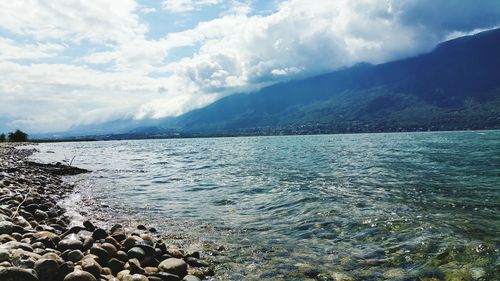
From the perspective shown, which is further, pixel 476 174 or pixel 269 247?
pixel 476 174

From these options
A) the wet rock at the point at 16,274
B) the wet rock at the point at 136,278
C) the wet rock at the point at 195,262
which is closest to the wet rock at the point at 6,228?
the wet rock at the point at 16,274

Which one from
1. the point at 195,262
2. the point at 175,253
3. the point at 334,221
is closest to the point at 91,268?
the point at 175,253

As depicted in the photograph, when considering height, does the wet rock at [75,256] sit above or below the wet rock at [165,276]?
above

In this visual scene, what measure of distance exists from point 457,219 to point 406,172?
19.0 meters

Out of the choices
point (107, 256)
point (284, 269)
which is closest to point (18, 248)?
point (107, 256)

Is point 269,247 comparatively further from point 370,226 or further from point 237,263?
point 370,226

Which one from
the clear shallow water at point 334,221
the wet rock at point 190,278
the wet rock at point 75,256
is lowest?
the clear shallow water at point 334,221

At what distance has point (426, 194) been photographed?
884 inches

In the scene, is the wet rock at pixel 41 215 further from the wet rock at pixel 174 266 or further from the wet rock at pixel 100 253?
the wet rock at pixel 174 266

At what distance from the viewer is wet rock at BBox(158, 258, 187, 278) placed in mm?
10445

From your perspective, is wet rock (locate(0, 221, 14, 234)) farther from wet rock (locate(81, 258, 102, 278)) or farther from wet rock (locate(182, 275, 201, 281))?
wet rock (locate(182, 275, 201, 281))

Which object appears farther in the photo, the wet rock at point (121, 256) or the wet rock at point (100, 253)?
the wet rock at point (121, 256)

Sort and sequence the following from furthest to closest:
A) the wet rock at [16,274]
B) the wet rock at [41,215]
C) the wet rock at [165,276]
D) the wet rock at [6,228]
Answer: the wet rock at [41,215]
the wet rock at [6,228]
the wet rock at [165,276]
the wet rock at [16,274]

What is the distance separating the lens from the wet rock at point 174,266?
10.4 m
